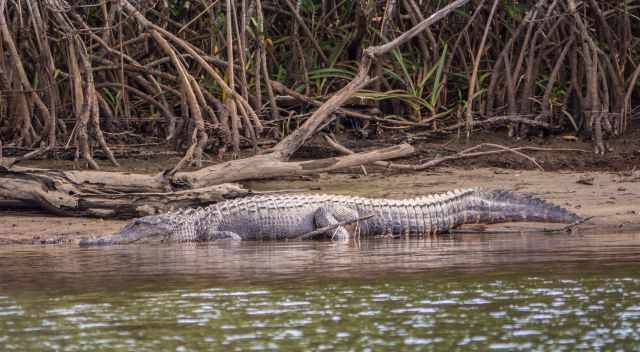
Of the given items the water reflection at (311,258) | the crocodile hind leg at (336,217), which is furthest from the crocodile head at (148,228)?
the crocodile hind leg at (336,217)

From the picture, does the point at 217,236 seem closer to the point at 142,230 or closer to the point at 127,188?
the point at 142,230

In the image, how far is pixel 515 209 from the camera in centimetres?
827

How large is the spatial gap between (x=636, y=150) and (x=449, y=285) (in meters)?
5.60

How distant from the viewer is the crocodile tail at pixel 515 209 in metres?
8.08

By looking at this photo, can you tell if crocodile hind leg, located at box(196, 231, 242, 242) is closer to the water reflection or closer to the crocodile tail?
the water reflection

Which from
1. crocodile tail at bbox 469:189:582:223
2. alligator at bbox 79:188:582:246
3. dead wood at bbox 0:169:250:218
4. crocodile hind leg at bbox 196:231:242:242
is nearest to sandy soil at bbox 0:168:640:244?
dead wood at bbox 0:169:250:218

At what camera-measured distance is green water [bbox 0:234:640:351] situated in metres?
4.02

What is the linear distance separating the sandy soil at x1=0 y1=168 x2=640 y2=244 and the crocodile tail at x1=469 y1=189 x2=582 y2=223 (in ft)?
1.02

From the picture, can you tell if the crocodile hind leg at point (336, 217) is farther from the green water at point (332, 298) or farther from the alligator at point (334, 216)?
the green water at point (332, 298)

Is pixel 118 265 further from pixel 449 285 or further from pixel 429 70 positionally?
pixel 429 70

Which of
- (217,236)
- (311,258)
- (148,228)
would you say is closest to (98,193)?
(148,228)

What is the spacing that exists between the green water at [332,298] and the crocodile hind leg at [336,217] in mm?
1095

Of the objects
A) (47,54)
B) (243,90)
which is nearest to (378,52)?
(243,90)

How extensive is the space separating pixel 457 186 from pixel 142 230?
2762 millimetres
